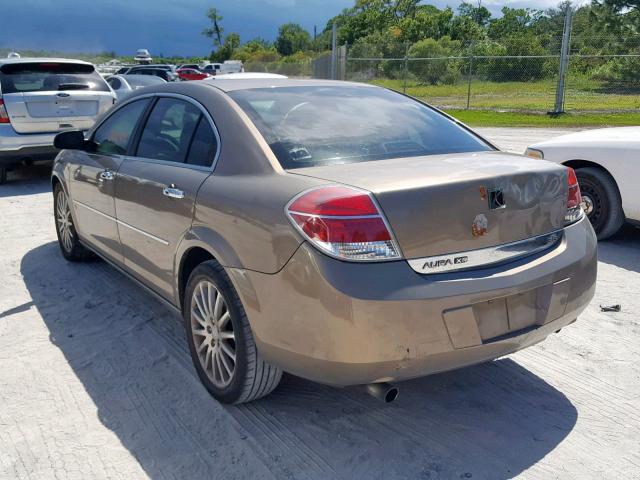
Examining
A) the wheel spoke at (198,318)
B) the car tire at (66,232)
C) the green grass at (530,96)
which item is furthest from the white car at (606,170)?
the green grass at (530,96)

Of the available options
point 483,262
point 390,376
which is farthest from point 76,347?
point 483,262

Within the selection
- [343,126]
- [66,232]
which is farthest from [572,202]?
[66,232]

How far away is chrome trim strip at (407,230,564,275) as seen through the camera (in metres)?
2.66

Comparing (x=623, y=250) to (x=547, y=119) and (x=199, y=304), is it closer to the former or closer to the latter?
(x=199, y=304)

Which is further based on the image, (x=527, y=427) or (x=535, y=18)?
(x=535, y=18)

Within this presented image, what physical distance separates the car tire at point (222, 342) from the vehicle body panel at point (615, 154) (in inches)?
160

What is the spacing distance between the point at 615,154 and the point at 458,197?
3707 millimetres

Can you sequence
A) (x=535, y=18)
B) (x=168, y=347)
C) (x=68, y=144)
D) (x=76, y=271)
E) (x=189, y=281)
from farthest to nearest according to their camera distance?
1. (x=535, y=18)
2. (x=76, y=271)
3. (x=68, y=144)
4. (x=168, y=347)
5. (x=189, y=281)

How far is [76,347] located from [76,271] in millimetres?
1631

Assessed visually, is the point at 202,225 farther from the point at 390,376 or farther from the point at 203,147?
the point at 390,376

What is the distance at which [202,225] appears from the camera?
323 centimetres

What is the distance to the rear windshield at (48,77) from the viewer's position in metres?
9.12

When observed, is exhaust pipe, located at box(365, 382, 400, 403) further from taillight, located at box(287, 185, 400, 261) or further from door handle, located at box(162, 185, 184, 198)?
door handle, located at box(162, 185, 184, 198)

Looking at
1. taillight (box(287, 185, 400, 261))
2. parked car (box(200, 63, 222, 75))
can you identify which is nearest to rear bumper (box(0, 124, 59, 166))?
taillight (box(287, 185, 400, 261))
